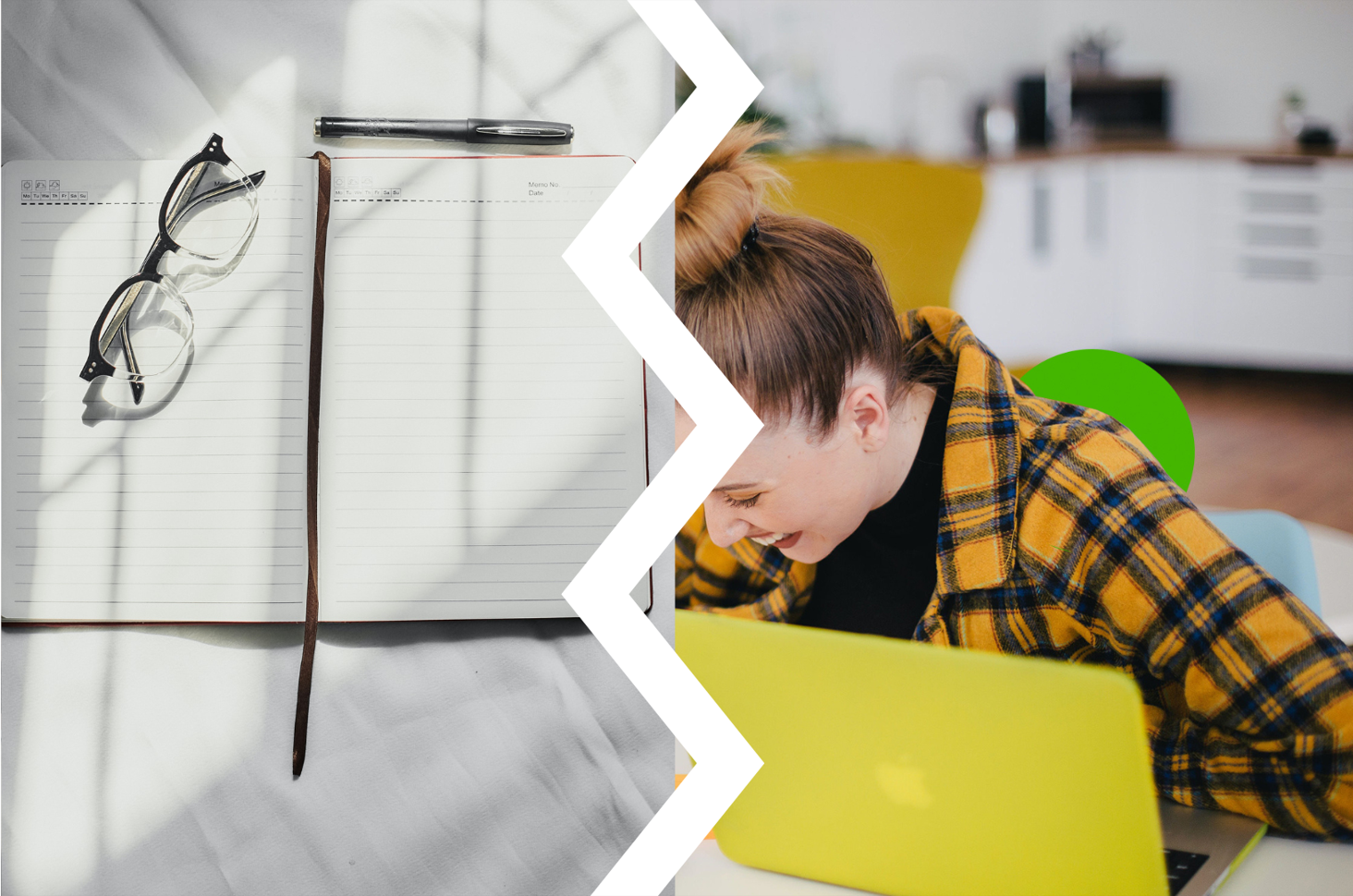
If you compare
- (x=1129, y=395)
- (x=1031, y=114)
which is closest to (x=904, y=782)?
(x=1129, y=395)

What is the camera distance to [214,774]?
1.76 feet

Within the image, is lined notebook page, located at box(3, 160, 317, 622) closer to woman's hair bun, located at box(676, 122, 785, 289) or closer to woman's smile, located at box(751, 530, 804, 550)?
woman's hair bun, located at box(676, 122, 785, 289)

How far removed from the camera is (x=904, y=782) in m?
0.55

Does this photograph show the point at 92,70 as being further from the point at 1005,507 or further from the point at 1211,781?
the point at 1211,781

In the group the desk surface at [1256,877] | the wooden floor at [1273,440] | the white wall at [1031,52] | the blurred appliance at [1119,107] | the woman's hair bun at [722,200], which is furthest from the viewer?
the blurred appliance at [1119,107]

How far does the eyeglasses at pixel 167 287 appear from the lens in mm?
546

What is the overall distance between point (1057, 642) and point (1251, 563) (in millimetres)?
170

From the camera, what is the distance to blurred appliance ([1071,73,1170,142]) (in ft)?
15.0

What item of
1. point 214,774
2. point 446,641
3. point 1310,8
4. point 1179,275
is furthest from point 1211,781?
point 1310,8

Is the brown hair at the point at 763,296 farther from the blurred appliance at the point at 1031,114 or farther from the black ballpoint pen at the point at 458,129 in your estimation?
the blurred appliance at the point at 1031,114

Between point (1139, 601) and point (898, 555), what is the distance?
0.25 metres

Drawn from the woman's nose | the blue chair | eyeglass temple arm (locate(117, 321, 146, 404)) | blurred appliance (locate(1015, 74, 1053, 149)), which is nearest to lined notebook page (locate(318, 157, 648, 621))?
eyeglass temple arm (locate(117, 321, 146, 404))

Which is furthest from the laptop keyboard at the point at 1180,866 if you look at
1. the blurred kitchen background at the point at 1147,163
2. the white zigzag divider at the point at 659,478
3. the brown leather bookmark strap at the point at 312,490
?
the blurred kitchen background at the point at 1147,163

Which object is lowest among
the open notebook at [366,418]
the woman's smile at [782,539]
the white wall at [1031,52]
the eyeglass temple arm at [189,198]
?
the woman's smile at [782,539]
